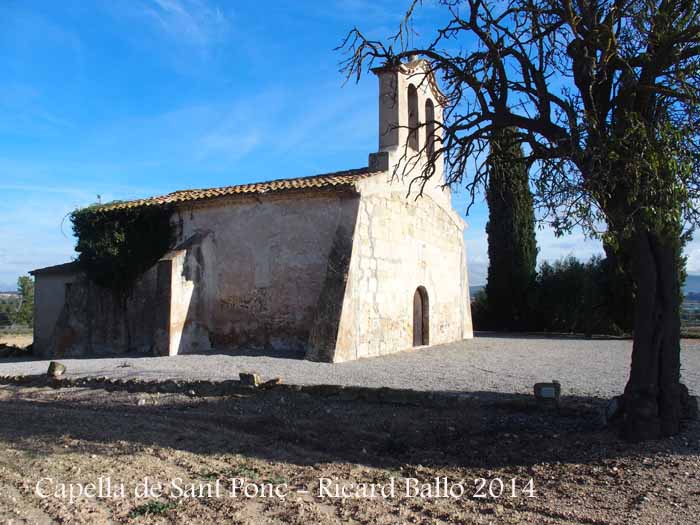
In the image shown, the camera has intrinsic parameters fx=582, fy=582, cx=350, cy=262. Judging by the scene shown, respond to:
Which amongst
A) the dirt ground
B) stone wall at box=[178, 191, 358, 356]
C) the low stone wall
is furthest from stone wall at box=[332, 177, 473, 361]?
the dirt ground

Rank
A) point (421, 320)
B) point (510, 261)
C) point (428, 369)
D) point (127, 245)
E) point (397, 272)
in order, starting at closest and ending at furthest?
point (428, 369) → point (397, 272) → point (127, 245) → point (421, 320) → point (510, 261)

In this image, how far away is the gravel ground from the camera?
9.52 metres

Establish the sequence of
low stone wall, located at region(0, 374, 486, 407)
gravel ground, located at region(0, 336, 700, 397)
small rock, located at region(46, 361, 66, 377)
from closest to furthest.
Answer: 1. low stone wall, located at region(0, 374, 486, 407)
2. gravel ground, located at region(0, 336, 700, 397)
3. small rock, located at region(46, 361, 66, 377)

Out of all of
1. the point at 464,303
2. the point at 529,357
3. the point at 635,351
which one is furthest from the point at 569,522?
the point at 464,303

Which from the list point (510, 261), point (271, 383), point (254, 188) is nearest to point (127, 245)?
point (254, 188)

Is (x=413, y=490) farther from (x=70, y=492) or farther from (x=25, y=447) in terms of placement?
(x=25, y=447)

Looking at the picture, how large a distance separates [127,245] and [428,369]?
920 centimetres

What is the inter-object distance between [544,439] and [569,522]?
2046 mm

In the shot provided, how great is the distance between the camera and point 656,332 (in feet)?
20.3

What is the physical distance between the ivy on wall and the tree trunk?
493 inches

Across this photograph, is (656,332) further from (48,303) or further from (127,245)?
(48,303)

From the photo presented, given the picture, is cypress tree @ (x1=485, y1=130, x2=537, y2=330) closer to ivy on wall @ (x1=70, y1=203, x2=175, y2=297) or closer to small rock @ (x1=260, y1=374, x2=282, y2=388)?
ivy on wall @ (x1=70, y1=203, x2=175, y2=297)

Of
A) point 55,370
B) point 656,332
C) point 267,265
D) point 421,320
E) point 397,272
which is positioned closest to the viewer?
point 656,332

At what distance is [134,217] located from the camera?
1606 centimetres
